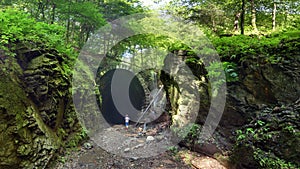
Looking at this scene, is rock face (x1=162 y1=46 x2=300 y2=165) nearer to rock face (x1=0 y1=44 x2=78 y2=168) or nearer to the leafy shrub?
rock face (x1=0 y1=44 x2=78 y2=168)

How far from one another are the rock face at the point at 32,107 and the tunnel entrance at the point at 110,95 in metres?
3.54

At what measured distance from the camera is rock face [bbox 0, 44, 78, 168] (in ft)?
11.8

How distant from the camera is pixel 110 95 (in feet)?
38.5

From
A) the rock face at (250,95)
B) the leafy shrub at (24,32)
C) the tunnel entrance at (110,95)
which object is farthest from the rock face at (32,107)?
the rock face at (250,95)

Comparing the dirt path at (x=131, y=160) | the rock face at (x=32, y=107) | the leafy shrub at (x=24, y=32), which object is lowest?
the dirt path at (x=131, y=160)

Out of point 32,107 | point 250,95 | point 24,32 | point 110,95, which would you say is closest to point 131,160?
point 32,107

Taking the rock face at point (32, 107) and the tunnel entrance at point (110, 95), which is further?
the tunnel entrance at point (110, 95)

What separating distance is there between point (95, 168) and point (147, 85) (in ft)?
34.5

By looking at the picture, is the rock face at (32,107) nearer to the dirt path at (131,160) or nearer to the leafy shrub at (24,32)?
the leafy shrub at (24,32)

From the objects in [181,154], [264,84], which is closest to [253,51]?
[264,84]

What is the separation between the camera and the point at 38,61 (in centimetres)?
497

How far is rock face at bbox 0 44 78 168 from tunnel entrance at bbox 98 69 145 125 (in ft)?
11.6

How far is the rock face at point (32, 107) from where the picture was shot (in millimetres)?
3584

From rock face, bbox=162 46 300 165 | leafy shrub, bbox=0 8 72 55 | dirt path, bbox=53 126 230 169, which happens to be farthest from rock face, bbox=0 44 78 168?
rock face, bbox=162 46 300 165
